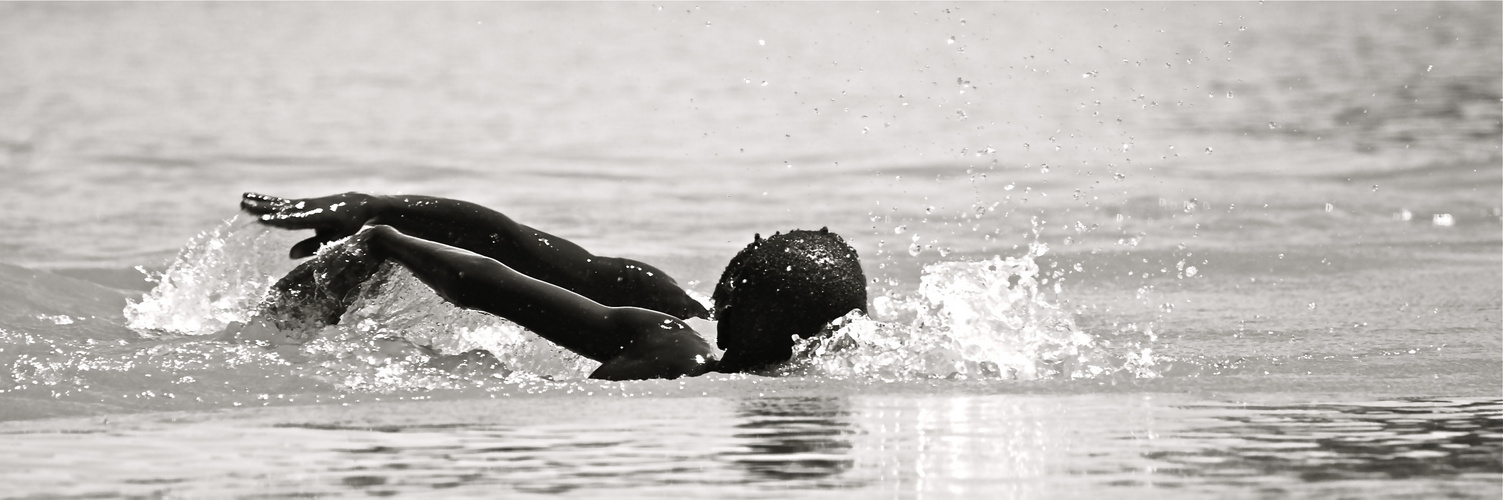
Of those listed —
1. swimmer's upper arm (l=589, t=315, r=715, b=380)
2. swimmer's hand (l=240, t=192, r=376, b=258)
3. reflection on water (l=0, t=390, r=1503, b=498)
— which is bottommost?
reflection on water (l=0, t=390, r=1503, b=498)

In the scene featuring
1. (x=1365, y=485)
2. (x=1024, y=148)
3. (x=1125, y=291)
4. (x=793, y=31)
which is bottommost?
(x=1365, y=485)

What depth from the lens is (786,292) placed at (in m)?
6.25

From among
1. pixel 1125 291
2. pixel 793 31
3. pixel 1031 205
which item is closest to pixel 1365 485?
pixel 1125 291

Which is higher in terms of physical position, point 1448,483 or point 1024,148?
point 1024,148

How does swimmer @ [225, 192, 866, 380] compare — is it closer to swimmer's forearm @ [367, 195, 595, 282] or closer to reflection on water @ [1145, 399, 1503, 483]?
swimmer's forearm @ [367, 195, 595, 282]

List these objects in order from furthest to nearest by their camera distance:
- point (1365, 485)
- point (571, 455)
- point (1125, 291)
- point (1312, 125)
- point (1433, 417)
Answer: point (1312, 125), point (1125, 291), point (1433, 417), point (571, 455), point (1365, 485)

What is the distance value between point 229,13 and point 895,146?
2012 centimetres

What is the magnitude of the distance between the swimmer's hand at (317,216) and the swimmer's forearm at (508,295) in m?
Result: 0.28

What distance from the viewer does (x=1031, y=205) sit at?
1370 centimetres

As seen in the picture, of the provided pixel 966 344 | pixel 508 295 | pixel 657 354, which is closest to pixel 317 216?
pixel 508 295

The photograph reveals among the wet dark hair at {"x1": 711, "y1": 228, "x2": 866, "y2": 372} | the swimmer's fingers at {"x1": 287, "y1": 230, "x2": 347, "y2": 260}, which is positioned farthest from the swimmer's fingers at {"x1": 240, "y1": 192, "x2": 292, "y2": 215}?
the wet dark hair at {"x1": 711, "y1": 228, "x2": 866, "y2": 372}

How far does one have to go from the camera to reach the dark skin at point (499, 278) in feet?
21.5

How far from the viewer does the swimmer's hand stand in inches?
273

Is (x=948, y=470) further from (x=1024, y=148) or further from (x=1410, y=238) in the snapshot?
(x=1024, y=148)
